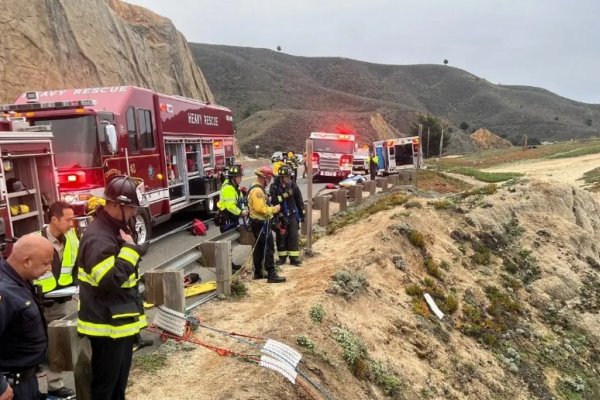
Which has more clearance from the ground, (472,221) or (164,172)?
(164,172)

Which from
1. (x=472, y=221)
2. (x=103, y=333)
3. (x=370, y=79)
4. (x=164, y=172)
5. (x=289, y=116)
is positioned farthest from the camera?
(x=370, y=79)

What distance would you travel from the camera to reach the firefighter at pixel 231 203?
359 inches

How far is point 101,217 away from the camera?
3736 mm

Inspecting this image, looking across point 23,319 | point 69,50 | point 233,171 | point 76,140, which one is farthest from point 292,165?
point 69,50

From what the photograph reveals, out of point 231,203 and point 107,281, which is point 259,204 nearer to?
point 231,203

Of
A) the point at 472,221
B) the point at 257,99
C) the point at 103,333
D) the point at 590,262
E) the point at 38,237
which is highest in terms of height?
the point at 257,99

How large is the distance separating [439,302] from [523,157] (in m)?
44.2

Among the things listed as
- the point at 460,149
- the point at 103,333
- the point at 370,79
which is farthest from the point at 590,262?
the point at 370,79

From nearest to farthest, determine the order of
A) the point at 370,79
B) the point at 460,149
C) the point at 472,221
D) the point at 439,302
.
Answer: the point at 439,302, the point at 472,221, the point at 460,149, the point at 370,79

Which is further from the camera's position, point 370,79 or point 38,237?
point 370,79

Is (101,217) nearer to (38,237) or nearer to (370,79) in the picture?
(38,237)

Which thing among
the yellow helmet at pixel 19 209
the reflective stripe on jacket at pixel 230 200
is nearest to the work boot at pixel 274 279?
the reflective stripe on jacket at pixel 230 200

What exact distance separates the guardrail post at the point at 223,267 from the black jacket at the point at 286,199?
5.64 feet

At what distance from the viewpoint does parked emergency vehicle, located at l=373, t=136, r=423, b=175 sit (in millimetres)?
29438
